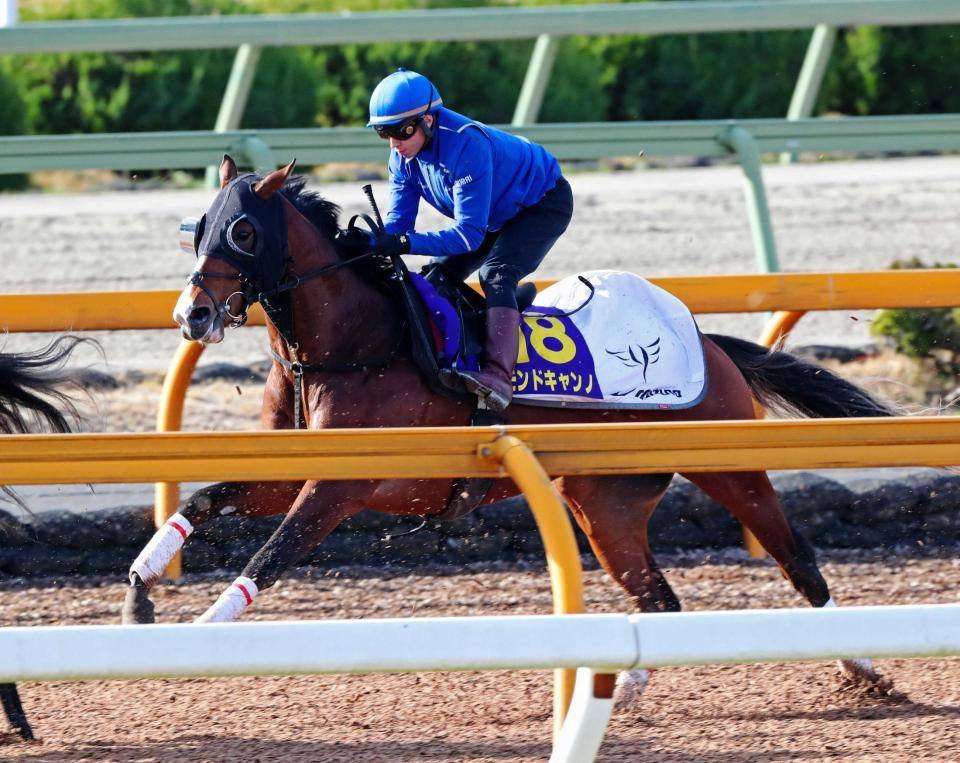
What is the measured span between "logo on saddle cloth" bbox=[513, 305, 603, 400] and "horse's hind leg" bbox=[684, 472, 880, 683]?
0.45 metres

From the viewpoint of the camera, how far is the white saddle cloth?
4305mm

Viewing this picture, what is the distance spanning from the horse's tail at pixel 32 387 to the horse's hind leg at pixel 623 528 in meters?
1.51

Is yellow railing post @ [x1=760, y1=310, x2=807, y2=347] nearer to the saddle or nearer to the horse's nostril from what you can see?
the saddle

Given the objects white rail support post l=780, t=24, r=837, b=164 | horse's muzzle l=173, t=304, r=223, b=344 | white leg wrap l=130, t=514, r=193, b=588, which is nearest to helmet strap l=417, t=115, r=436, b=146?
horse's muzzle l=173, t=304, r=223, b=344

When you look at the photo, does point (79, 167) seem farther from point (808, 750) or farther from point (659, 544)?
point (808, 750)

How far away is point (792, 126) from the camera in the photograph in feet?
21.6

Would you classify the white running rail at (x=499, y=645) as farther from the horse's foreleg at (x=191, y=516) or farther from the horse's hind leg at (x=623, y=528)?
the horse's hind leg at (x=623, y=528)

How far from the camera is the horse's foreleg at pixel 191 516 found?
3.92 metres

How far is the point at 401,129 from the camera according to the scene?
413cm

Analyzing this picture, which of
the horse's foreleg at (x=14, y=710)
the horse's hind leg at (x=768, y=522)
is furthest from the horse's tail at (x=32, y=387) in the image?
the horse's hind leg at (x=768, y=522)

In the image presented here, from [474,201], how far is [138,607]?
144 centimetres

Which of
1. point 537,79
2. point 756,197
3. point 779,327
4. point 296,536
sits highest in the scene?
point 537,79

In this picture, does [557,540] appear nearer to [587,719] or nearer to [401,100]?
[587,719]

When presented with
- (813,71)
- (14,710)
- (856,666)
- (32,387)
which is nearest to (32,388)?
(32,387)
